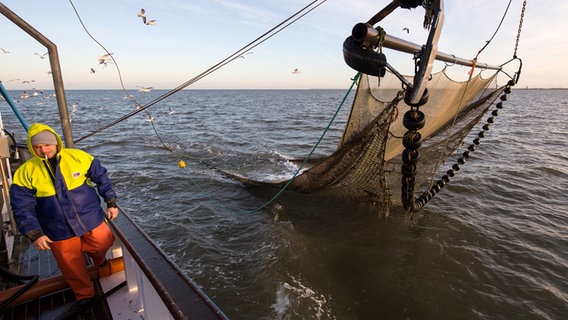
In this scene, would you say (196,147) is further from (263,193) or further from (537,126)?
(537,126)

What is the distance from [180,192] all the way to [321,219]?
181 inches

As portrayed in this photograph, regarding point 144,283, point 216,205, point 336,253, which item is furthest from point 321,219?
point 144,283

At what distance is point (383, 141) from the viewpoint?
4.36m

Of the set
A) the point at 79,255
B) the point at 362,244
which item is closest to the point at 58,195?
the point at 79,255

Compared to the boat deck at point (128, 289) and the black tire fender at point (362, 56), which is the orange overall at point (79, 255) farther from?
the black tire fender at point (362, 56)

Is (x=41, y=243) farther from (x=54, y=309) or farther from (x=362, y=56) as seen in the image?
(x=362, y=56)

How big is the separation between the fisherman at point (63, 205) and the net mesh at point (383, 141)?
354 centimetres

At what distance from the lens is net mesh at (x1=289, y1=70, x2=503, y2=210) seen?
468 cm

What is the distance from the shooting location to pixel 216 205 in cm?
816

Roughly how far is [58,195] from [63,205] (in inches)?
4.2

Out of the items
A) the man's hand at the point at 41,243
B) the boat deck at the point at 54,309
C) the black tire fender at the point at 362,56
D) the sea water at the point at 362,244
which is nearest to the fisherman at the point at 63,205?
the man's hand at the point at 41,243

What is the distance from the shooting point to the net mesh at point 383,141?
468cm

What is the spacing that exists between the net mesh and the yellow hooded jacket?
3.56m

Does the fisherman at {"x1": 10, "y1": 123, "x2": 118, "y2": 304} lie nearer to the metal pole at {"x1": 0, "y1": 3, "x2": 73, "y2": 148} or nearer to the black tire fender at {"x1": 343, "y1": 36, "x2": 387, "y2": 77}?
the metal pole at {"x1": 0, "y1": 3, "x2": 73, "y2": 148}
